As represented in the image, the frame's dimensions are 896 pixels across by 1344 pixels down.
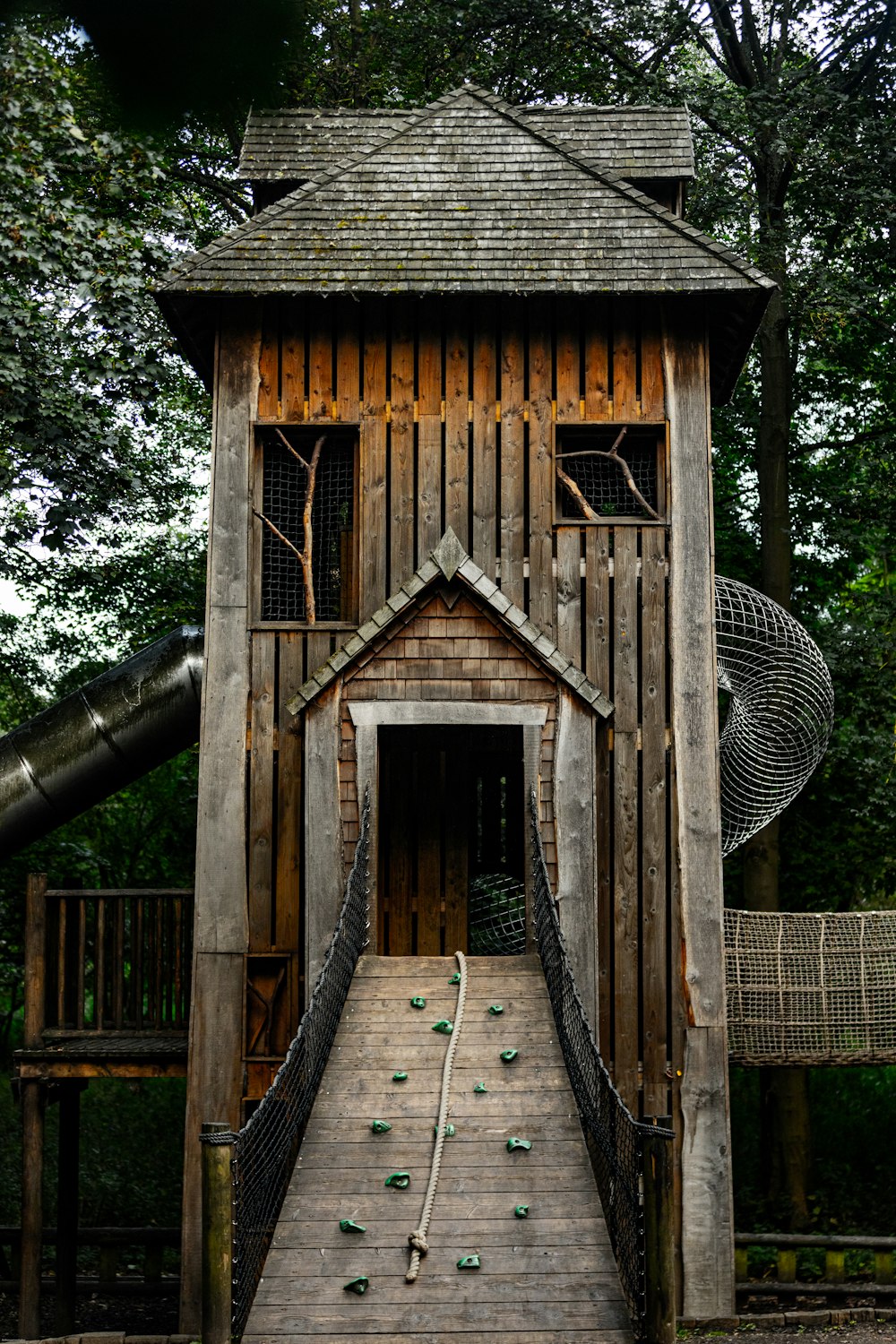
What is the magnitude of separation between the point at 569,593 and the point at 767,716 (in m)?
2.96

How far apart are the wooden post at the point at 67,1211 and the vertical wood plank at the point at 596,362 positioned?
7.50m

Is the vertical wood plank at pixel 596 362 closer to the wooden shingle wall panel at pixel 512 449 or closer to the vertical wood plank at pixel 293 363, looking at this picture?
the wooden shingle wall panel at pixel 512 449

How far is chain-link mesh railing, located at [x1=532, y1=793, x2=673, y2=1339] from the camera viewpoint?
6703 mm

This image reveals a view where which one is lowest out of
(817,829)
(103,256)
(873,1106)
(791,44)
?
(873,1106)

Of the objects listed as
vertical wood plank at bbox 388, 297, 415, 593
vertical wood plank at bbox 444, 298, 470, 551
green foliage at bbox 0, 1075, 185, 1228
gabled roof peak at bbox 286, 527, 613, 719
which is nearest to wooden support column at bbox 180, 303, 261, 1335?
gabled roof peak at bbox 286, 527, 613, 719

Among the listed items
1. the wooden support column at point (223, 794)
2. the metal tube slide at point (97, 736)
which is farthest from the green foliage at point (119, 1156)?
the wooden support column at point (223, 794)

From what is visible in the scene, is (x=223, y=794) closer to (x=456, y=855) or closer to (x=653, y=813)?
(x=456, y=855)

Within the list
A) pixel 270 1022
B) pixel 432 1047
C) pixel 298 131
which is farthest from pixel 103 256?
pixel 432 1047

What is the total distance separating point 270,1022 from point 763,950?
3.85m

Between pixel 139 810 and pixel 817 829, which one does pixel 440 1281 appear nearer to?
pixel 817 829

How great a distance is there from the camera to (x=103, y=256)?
12.7 m

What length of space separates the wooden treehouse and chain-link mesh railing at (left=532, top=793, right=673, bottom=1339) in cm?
110

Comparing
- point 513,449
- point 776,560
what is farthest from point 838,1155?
point 513,449

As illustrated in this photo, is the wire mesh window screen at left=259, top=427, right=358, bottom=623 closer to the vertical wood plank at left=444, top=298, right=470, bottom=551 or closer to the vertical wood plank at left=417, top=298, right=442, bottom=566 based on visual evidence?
the vertical wood plank at left=417, top=298, right=442, bottom=566
